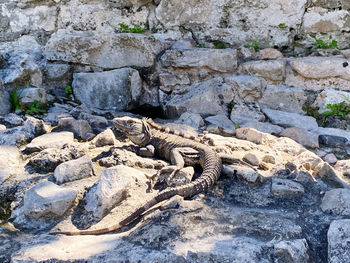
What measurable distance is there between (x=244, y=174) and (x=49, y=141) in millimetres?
2124

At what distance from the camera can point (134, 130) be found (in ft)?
13.9

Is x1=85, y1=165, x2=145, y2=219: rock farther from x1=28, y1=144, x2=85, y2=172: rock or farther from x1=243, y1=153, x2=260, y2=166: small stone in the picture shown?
x1=243, y1=153, x2=260, y2=166: small stone

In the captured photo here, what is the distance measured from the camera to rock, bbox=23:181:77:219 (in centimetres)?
284

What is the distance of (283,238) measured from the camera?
2521mm

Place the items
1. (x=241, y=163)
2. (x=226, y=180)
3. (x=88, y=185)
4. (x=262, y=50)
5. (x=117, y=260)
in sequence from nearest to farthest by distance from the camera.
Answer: (x=117, y=260) → (x=88, y=185) → (x=226, y=180) → (x=241, y=163) → (x=262, y=50)

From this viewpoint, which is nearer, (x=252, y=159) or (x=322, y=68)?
(x=252, y=159)

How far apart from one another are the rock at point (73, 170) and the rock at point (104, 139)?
751 mm

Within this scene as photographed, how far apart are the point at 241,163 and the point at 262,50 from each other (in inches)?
107

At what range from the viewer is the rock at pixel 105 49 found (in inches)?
225

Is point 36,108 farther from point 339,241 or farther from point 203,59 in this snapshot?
point 339,241

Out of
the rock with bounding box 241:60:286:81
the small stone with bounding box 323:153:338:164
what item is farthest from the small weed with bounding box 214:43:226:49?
the small stone with bounding box 323:153:338:164

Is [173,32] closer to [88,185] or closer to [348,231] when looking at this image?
[88,185]

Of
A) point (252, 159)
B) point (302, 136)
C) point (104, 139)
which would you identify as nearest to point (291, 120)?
point (302, 136)

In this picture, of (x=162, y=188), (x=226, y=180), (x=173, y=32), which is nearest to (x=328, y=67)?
(x=173, y=32)
